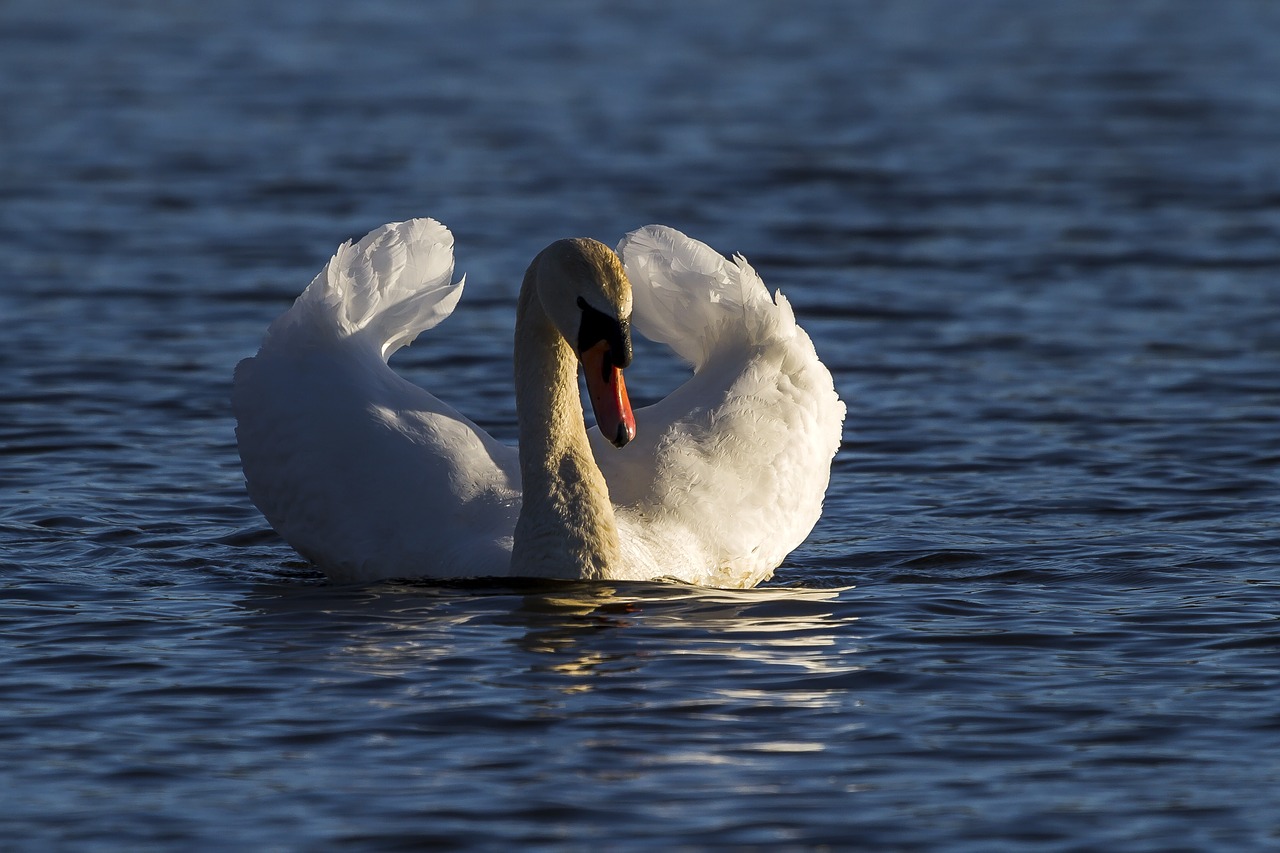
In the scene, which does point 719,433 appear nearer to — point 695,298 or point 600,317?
point 695,298

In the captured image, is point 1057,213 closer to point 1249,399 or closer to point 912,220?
point 912,220

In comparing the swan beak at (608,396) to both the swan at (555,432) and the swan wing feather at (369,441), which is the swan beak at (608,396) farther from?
the swan wing feather at (369,441)

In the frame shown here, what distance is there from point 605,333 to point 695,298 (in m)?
1.67

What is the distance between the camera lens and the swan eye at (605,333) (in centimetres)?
869

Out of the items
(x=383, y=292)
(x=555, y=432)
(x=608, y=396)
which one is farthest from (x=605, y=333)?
(x=383, y=292)

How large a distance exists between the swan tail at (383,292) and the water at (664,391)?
1.12 metres

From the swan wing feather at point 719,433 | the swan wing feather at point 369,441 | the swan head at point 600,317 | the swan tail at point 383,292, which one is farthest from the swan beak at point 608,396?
the swan tail at point 383,292

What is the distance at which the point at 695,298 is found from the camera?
10.4m

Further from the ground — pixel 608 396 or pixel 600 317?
pixel 600 317

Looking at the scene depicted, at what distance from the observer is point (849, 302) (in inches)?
630

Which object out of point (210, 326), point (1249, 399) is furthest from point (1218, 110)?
point (210, 326)

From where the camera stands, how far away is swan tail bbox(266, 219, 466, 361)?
10148 millimetres

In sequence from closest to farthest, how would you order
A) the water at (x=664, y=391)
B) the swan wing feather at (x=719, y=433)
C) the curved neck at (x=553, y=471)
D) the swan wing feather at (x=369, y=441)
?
the water at (x=664, y=391), the curved neck at (x=553, y=471), the swan wing feather at (x=369, y=441), the swan wing feather at (x=719, y=433)

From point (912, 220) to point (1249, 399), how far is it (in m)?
5.55
